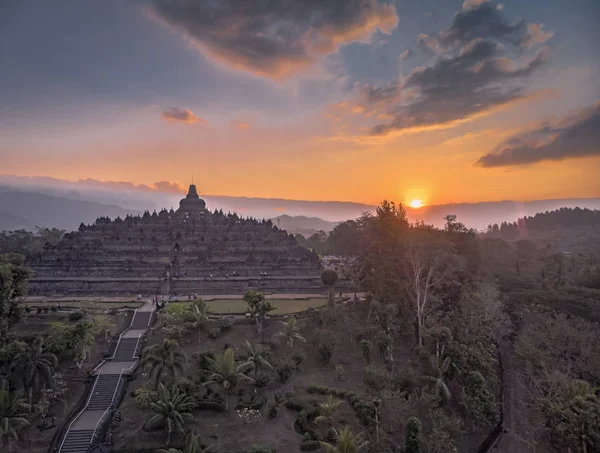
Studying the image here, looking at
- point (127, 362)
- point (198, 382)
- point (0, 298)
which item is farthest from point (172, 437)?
point (0, 298)

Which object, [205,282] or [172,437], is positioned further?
[205,282]

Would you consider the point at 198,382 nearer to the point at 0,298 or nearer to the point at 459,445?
the point at 0,298

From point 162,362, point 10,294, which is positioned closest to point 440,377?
point 162,362

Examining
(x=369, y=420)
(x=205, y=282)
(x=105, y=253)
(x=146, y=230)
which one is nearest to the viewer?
(x=369, y=420)

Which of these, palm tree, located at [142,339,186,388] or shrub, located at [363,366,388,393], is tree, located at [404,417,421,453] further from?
palm tree, located at [142,339,186,388]

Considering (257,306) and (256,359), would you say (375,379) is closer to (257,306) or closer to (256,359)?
(256,359)

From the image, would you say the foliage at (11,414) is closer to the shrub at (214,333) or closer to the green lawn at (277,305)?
the shrub at (214,333)

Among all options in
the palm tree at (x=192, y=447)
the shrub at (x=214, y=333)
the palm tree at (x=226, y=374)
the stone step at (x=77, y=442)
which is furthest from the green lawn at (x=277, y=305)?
the palm tree at (x=192, y=447)
